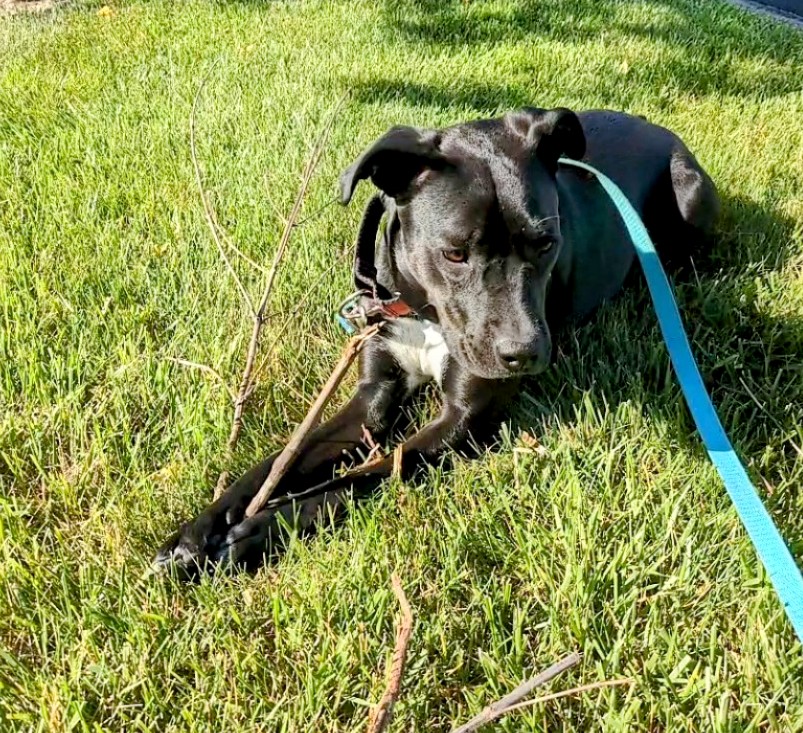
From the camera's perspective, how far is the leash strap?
4.61 ft

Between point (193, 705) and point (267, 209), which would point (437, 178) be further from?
point (193, 705)

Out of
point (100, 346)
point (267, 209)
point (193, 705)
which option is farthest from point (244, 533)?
point (267, 209)

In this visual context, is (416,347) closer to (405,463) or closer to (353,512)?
(405,463)

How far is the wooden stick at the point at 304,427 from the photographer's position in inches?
73.4

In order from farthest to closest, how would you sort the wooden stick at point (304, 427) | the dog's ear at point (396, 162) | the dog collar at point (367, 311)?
the dog collar at point (367, 311), the dog's ear at point (396, 162), the wooden stick at point (304, 427)

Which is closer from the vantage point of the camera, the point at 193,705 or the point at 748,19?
the point at 193,705

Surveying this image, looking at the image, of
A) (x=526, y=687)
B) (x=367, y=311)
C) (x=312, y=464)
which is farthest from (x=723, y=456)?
(x=367, y=311)

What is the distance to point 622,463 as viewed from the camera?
2.19 metres

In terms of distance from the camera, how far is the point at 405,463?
225 cm

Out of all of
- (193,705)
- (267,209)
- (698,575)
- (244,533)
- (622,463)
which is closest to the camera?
(193,705)

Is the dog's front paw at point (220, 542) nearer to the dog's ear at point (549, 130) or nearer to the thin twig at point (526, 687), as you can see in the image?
the thin twig at point (526, 687)

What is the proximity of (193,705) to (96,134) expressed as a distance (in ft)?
11.0

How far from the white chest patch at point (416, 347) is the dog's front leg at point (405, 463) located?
12 centimetres

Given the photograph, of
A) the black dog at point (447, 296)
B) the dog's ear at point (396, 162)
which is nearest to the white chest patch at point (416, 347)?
the black dog at point (447, 296)
